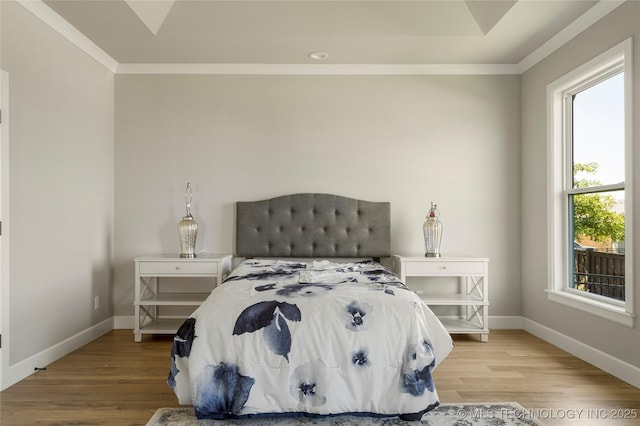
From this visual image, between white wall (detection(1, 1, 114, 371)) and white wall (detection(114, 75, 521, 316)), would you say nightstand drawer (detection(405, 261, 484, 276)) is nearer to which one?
white wall (detection(114, 75, 521, 316))

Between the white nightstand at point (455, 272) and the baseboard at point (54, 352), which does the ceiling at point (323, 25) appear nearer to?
the white nightstand at point (455, 272)

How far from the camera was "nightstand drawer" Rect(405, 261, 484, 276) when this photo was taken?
3725 millimetres

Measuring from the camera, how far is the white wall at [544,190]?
273 centimetres

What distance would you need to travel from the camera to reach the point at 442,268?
12.2ft

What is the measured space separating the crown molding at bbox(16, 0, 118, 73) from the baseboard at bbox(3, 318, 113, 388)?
238 centimetres

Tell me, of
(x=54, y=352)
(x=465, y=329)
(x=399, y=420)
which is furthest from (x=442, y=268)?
(x=54, y=352)

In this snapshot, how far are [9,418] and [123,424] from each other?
2.10 ft

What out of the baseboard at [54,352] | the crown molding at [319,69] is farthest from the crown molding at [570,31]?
the baseboard at [54,352]

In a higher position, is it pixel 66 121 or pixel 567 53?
pixel 567 53

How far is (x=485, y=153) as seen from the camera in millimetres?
4164

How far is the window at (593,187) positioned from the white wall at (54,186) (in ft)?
13.1

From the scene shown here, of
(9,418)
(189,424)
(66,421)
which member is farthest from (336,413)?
Result: (9,418)

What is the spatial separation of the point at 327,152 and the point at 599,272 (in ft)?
8.14

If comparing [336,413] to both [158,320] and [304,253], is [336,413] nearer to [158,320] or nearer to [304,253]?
[304,253]
